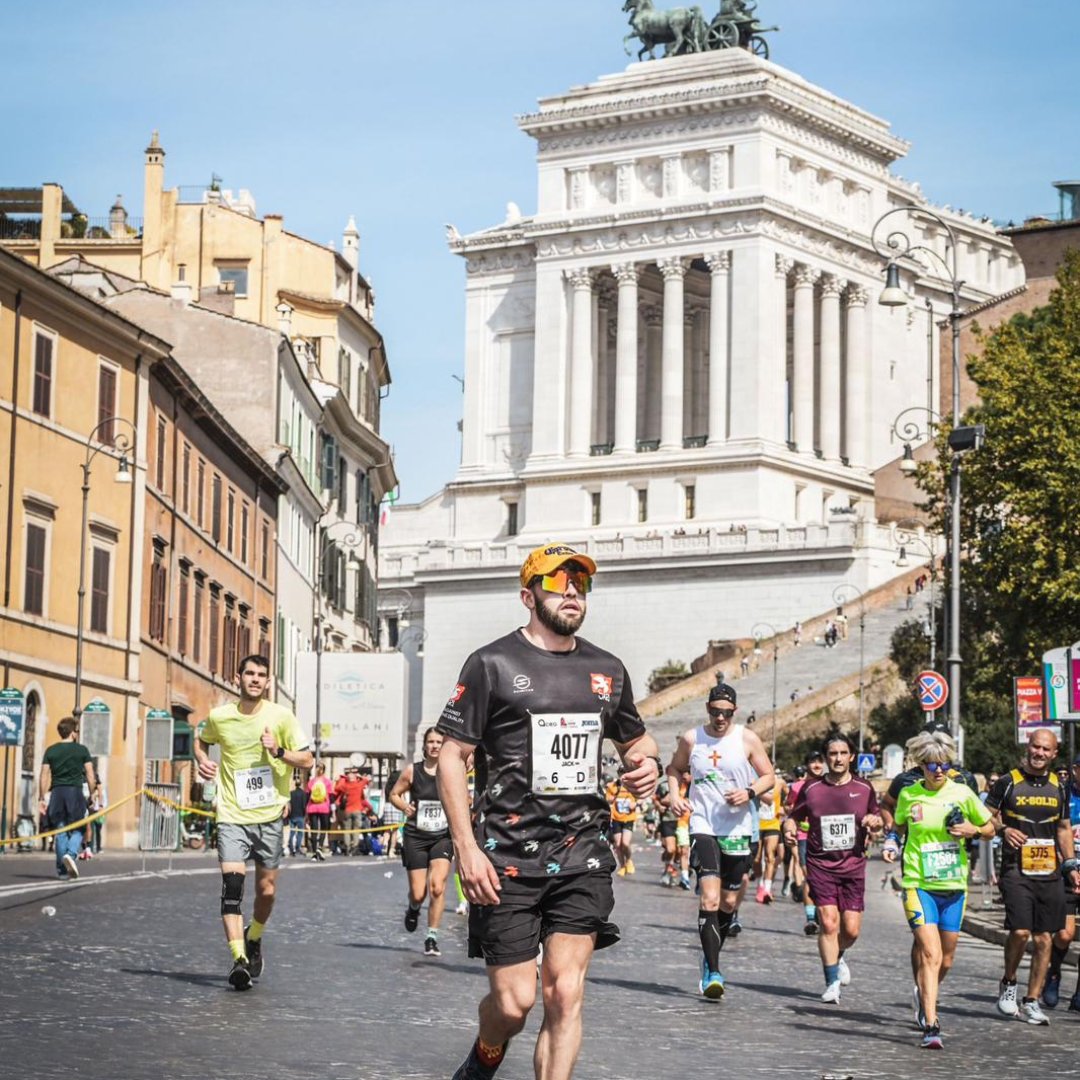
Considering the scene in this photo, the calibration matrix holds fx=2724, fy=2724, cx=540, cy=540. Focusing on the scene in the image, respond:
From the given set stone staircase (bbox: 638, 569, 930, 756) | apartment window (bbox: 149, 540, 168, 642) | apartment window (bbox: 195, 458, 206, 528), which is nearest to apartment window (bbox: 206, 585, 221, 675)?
apartment window (bbox: 195, 458, 206, 528)

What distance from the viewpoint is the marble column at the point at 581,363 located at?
114 meters

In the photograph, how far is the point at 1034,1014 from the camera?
16.3 meters

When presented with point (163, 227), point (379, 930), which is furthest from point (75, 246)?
point (379, 930)

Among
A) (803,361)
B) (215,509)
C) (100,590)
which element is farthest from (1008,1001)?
(803,361)

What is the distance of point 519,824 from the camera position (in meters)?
9.60

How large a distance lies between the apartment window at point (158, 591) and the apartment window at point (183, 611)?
1.53 meters

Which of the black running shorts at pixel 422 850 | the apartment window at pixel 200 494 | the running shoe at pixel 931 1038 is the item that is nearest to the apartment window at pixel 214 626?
the apartment window at pixel 200 494

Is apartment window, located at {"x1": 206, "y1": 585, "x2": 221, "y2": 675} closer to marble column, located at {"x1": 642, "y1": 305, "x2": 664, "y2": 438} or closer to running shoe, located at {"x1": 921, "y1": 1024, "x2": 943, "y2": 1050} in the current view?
running shoe, located at {"x1": 921, "y1": 1024, "x2": 943, "y2": 1050}

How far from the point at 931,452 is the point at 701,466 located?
494 inches

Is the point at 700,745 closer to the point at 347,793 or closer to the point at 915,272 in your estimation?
the point at 347,793

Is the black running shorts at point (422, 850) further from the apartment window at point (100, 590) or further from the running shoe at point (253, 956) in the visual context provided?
the apartment window at point (100, 590)

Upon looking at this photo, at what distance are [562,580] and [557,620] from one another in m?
0.15

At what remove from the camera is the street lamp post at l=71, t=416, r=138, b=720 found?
145ft

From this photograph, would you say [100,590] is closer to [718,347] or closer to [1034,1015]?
[1034,1015]
